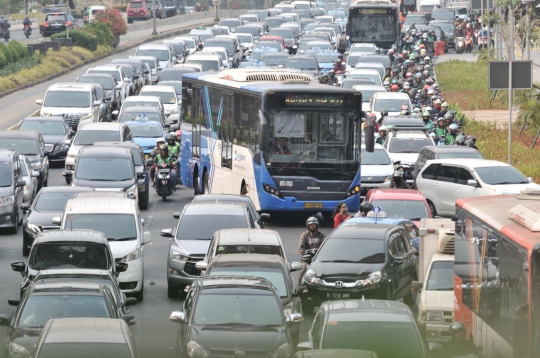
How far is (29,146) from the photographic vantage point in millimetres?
31859

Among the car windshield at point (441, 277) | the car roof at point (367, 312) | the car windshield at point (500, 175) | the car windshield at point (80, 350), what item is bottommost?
the car windshield at point (500, 175)

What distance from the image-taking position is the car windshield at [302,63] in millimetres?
52906

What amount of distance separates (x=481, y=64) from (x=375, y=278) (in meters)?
47.1

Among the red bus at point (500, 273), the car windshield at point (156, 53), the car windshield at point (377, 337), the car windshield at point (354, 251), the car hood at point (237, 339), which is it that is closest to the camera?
the red bus at point (500, 273)

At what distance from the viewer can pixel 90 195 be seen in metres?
22.4

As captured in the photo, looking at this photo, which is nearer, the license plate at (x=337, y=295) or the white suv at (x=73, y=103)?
the license plate at (x=337, y=295)

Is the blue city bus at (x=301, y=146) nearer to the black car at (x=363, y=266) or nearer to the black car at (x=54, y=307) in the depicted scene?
the black car at (x=363, y=266)

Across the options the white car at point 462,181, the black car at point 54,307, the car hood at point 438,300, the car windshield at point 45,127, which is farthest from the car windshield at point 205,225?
the car windshield at point 45,127

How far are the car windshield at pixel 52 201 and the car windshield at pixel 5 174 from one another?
2.24 meters

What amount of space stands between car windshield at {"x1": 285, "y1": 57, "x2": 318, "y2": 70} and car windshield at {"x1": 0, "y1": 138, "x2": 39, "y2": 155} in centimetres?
2225

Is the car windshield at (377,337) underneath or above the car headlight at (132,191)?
above

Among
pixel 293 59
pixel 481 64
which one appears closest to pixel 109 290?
pixel 293 59

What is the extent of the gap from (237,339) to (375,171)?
58.1 feet

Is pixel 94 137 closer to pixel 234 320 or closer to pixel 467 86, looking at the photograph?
pixel 234 320
